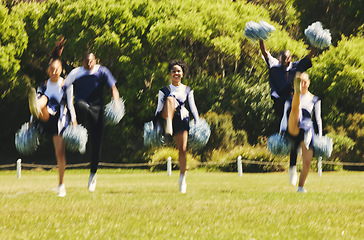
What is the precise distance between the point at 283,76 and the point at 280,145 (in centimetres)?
135

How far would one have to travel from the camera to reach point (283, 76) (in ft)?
31.2

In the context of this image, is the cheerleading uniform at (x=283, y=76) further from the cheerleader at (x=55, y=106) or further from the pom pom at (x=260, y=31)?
the cheerleader at (x=55, y=106)

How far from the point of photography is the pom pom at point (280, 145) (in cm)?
881

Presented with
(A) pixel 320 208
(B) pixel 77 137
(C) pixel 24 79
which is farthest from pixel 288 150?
(C) pixel 24 79

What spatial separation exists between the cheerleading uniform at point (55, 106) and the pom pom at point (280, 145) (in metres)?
3.25

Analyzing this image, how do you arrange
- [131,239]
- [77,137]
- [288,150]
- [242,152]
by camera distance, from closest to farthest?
1. [131,239]
2. [77,137]
3. [288,150]
4. [242,152]

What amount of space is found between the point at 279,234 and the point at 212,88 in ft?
81.8

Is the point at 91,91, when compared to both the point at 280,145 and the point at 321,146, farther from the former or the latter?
the point at 321,146

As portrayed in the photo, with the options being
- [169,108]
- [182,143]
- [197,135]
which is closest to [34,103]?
[169,108]

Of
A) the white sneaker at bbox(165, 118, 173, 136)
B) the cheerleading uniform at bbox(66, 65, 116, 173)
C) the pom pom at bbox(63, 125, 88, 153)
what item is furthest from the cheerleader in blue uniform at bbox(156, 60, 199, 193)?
the pom pom at bbox(63, 125, 88, 153)

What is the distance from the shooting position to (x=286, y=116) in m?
8.84

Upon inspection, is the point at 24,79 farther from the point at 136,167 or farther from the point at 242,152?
the point at 242,152

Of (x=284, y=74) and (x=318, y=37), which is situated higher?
(x=318, y=37)

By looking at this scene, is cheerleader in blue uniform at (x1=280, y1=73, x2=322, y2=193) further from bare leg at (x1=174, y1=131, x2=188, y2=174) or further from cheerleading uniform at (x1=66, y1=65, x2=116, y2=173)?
cheerleading uniform at (x1=66, y1=65, x2=116, y2=173)
